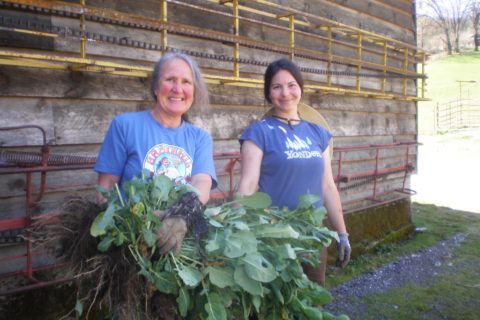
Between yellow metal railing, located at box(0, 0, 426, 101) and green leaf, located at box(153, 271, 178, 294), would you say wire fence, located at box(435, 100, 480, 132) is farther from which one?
green leaf, located at box(153, 271, 178, 294)

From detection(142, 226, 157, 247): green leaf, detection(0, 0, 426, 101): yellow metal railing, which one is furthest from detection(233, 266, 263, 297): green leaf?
detection(0, 0, 426, 101): yellow metal railing

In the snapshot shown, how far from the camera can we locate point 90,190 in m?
3.69

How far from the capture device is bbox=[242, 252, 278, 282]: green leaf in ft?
5.11

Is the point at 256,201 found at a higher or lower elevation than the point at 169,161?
lower

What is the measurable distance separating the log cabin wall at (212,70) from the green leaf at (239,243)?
126cm

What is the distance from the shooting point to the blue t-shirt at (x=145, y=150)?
2.04 meters

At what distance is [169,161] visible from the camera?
210 centimetres

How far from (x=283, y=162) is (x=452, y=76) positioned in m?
42.4

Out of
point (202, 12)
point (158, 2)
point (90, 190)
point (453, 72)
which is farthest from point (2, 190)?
point (453, 72)

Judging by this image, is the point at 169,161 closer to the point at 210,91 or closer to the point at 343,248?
the point at 343,248

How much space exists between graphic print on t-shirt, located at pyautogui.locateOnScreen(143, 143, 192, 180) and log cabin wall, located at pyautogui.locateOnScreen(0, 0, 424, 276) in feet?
2.16

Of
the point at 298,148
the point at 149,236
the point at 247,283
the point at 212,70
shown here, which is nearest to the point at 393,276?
the point at 212,70

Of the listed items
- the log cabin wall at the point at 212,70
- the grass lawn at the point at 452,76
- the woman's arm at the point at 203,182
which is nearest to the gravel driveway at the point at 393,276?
the log cabin wall at the point at 212,70

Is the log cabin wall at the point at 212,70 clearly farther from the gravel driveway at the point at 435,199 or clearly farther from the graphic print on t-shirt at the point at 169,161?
the gravel driveway at the point at 435,199
